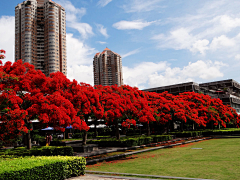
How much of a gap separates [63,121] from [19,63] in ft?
19.8

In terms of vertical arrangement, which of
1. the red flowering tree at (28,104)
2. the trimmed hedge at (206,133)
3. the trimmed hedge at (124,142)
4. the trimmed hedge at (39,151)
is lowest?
the trimmed hedge at (206,133)

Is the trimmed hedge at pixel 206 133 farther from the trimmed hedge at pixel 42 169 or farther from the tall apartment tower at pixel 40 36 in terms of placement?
the tall apartment tower at pixel 40 36

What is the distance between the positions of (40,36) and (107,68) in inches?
2043

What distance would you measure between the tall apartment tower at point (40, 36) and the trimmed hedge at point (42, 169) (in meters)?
112

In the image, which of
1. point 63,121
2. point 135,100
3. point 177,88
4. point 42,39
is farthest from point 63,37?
point 63,121

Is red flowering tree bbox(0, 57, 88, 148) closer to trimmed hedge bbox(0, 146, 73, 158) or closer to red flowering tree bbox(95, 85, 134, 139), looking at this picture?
trimmed hedge bbox(0, 146, 73, 158)

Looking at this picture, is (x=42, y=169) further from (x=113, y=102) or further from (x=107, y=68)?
(x=107, y=68)

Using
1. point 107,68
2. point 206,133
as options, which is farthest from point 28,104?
point 107,68

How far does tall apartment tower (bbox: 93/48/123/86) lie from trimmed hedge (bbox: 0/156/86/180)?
142921 millimetres

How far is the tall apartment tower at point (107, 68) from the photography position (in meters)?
154

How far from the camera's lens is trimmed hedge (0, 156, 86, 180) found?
7.95 metres

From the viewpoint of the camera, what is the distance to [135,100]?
81.1ft

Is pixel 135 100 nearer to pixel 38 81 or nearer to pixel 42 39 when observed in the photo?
pixel 38 81

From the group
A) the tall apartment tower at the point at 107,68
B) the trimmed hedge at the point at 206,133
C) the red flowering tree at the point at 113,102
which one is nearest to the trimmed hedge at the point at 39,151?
the red flowering tree at the point at 113,102
